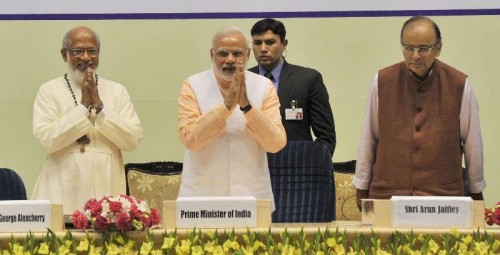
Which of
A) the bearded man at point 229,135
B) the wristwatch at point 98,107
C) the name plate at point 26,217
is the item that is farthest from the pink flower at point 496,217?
the wristwatch at point 98,107

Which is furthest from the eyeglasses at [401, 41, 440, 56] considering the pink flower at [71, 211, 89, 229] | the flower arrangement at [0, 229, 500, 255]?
the pink flower at [71, 211, 89, 229]

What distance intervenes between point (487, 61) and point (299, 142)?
1.82 meters

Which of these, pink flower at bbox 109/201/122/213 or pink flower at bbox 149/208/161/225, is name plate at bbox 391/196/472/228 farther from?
pink flower at bbox 109/201/122/213

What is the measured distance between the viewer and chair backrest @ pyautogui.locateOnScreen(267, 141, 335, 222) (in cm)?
428

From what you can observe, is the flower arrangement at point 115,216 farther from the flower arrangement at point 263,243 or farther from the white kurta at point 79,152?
the white kurta at point 79,152

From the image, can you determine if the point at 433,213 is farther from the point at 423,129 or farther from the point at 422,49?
the point at 422,49

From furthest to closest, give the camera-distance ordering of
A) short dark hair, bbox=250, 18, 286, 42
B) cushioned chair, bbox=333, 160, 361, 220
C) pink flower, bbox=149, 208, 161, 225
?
cushioned chair, bbox=333, 160, 361, 220 < short dark hair, bbox=250, 18, 286, 42 < pink flower, bbox=149, 208, 161, 225

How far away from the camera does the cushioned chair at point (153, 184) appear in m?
5.34

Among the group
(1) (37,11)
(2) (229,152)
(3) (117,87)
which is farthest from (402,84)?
(1) (37,11)

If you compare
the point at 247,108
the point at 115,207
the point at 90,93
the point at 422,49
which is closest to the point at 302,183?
the point at 247,108

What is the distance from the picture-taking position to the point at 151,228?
328cm

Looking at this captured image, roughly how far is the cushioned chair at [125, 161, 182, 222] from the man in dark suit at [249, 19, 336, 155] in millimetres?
796

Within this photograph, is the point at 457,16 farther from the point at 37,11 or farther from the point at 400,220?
the point at 400,220

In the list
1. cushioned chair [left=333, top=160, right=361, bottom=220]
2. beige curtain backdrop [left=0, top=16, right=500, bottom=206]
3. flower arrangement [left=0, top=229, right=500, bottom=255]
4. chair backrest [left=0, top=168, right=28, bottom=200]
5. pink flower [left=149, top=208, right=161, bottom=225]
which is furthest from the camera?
beige curtain backdrop [left=0, top=16, right=500, bottom=206]
